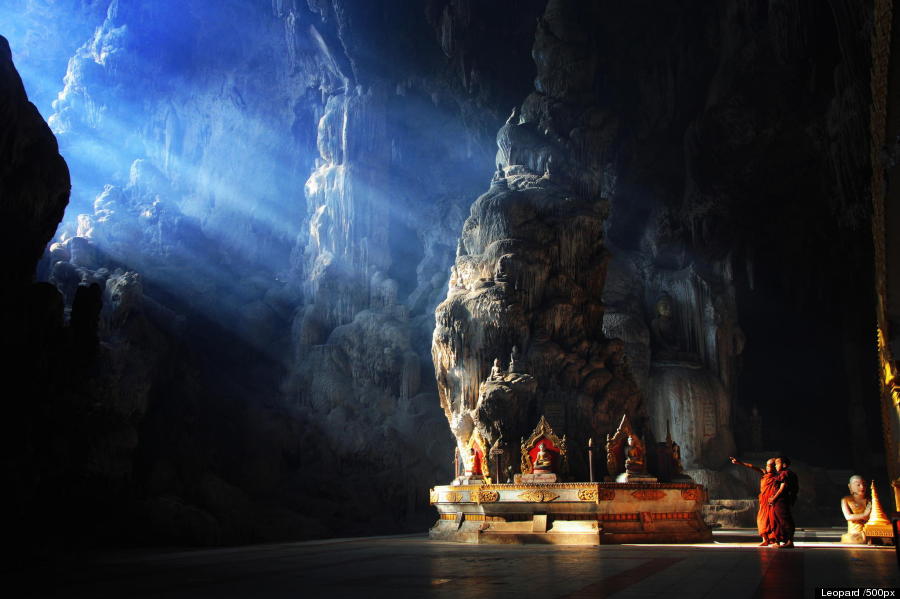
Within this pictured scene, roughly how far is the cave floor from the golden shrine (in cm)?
564

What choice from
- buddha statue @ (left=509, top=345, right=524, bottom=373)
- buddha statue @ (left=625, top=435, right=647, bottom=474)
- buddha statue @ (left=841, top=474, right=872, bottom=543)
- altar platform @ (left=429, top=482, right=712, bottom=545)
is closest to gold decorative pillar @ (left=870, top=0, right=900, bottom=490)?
buddha statue @ (left=841, top=474, right=872, bottom=543)

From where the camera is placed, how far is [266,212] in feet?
150

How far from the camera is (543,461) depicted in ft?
65.6

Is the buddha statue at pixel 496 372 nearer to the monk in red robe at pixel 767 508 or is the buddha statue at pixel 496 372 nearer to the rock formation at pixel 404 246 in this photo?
the rock formation at pixel 404 246

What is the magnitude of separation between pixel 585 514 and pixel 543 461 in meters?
2.07

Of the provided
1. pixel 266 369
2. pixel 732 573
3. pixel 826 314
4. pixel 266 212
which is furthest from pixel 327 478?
pixel 732 573

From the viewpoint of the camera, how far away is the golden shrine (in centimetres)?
1806

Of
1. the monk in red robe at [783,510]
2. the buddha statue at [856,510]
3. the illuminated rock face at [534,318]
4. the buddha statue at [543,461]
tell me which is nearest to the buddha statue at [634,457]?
the buddha statue at [543,461]

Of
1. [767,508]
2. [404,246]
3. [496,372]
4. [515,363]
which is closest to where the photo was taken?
[767,508]

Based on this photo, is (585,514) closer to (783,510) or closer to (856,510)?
(783,510)

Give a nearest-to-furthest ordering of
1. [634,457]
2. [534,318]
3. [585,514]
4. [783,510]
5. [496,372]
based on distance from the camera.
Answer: [783,510], [585,514], [634,457], [496,372], [534,318]

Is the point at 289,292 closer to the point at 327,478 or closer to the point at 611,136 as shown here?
the point at 327,478

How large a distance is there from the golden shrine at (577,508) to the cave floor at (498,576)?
5.64m

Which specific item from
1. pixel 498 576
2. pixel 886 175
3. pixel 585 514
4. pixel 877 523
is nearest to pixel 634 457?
pixel 585 514
